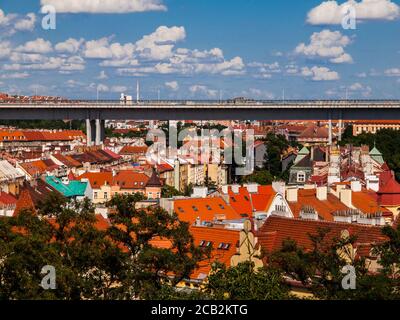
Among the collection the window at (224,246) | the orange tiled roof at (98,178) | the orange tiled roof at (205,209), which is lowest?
the orange tiled roof at (98,178)

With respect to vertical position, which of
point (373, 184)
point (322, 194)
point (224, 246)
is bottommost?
point (373, 184)

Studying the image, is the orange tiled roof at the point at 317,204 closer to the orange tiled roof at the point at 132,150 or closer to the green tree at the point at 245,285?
the green tree at the point at 245,285

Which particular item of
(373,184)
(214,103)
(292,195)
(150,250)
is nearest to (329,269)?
(150,250)

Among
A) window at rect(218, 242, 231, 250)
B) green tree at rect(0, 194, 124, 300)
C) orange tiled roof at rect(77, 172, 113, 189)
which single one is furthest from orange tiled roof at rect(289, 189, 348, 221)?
orange tiled roof at rect(77, 172, 113, 189)

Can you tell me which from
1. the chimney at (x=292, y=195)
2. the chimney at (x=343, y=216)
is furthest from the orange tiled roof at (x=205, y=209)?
the chimney at (x=343, y=216)

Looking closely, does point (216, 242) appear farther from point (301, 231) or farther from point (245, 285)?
point (245, 285)
